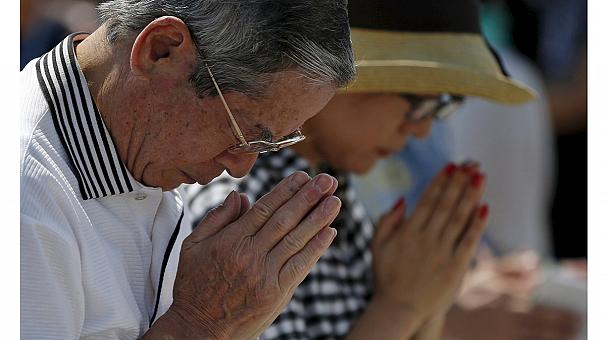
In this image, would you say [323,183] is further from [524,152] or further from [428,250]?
[524,152]

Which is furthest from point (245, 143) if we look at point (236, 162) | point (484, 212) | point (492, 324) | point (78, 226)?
point (492, 324)

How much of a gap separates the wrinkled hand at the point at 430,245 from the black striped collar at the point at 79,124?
1012mm

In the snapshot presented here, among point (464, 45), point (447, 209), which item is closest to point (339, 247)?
point (447, 209)

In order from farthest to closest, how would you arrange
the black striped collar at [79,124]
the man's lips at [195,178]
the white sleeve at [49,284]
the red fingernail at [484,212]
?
the red fingernail at [484,212]
the man's lips at [195,178]
the black striped collar at [79,124]
the white sleeve at [49,284]

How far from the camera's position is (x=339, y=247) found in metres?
2.43

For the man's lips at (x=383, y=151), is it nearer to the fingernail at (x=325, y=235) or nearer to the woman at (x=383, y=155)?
the woman at (x=383, y=155)

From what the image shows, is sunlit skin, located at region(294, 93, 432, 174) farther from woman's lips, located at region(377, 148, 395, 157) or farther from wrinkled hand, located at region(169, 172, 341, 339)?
wrinkled hand, located at region(169, 172, 341, 339)

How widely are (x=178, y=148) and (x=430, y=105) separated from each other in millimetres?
984

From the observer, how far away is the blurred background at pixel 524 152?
3.29 metres

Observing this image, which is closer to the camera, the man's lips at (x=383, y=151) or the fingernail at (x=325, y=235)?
the fingernail at (x=325, y=235)

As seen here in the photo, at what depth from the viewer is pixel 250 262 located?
1.48 m

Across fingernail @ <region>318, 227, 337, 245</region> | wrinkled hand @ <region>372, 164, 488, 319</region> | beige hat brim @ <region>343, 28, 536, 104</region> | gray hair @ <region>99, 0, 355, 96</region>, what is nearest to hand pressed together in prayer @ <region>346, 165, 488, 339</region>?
wrinkled hand @ <region>372, 164, 488, 319</region>

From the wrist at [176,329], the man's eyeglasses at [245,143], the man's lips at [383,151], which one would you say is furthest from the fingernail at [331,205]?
the man's lips at [383,151]
